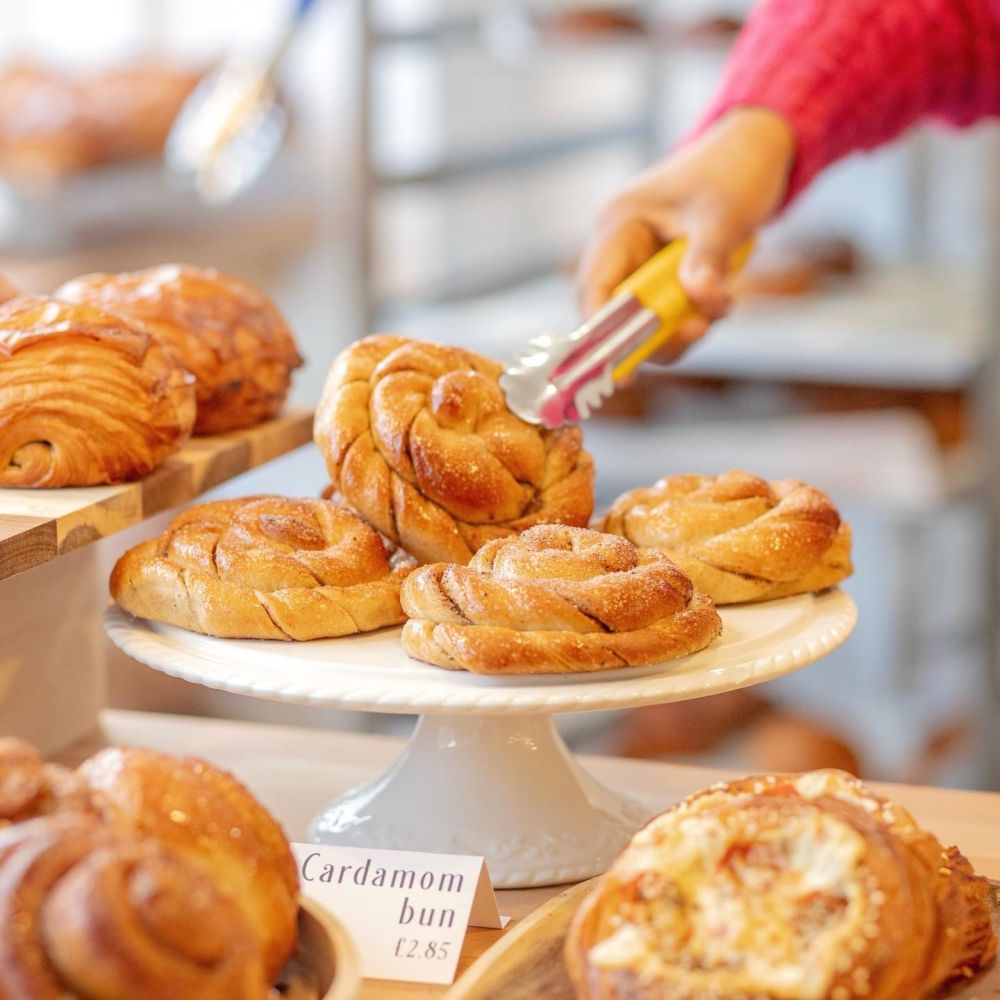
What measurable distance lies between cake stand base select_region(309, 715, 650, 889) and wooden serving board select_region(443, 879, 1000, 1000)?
30 centimetres

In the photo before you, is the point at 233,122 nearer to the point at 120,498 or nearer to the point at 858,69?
the point at 858,69

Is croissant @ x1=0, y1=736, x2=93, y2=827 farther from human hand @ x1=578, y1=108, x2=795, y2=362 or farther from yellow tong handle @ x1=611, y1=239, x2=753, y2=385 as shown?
human hand @ x1=578, y1=108, x2=795, y2=362

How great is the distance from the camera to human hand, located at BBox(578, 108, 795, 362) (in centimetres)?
163

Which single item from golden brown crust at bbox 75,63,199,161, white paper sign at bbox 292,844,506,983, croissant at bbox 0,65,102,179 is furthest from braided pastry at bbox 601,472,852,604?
golden brown crust at bbox 75,63,199,161

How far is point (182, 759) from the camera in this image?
801 mm

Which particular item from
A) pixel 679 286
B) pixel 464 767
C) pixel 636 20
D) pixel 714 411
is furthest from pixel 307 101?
pixel 464 767

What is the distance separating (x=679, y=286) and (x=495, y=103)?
2370 mm

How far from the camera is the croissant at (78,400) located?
1.21 meters

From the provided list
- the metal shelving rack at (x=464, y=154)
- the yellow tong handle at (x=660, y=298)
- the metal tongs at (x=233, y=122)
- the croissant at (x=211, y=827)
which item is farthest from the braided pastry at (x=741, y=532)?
the metal shelving rack at (x=464, y=154)

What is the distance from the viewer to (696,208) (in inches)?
66.8

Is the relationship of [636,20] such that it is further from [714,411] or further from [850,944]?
[850,944]

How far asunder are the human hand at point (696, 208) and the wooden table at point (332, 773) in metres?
0.45

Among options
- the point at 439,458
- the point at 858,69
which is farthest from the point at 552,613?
the point at 858,69

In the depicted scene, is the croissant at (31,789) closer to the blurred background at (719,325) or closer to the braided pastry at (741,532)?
the braided pastry at (741,532)
